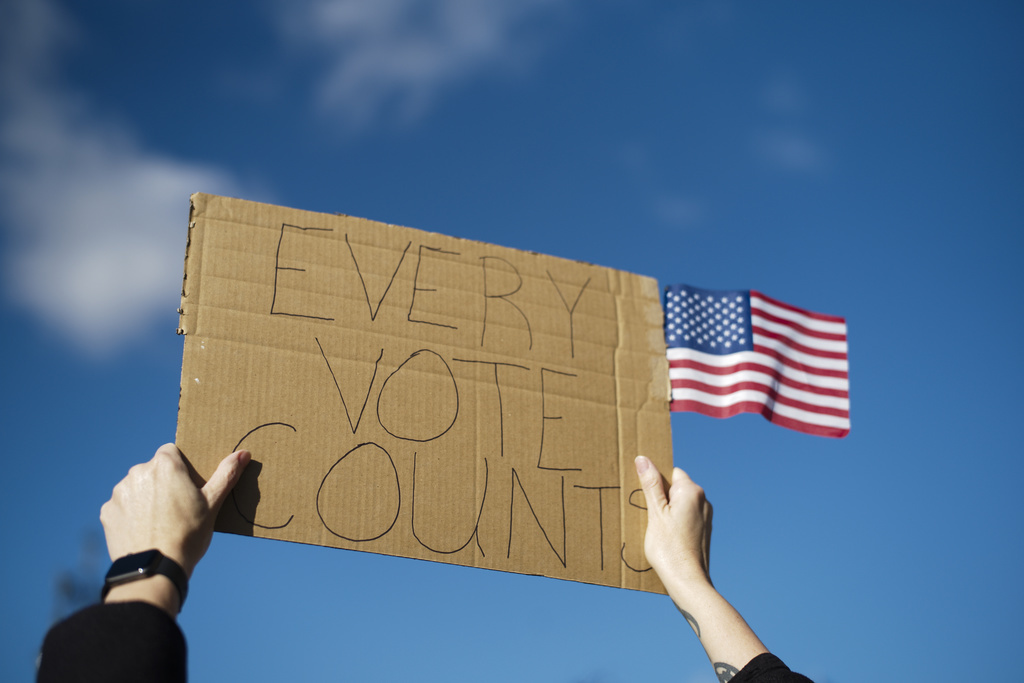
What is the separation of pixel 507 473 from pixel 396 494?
447mm

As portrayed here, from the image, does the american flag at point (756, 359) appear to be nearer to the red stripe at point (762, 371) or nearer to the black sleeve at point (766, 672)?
the red stripe at point (762, 371)

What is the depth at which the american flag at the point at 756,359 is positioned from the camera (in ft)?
11.0

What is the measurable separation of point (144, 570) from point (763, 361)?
2.98 meters

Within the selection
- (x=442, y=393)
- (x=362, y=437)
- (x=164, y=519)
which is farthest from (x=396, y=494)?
(x=164, y=519)

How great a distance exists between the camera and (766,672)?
1961 millimetres

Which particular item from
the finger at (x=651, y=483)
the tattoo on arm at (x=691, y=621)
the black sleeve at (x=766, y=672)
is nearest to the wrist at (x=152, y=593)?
the black sleeve at (x=766, y=672)

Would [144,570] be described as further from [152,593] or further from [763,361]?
[763,361]

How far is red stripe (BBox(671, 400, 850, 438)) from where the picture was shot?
3260 millimetres

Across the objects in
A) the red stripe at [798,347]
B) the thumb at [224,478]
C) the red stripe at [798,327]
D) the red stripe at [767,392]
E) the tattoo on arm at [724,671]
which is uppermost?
the red stripe at [798,327]

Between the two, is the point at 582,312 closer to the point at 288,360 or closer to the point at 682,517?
the point at 682,517

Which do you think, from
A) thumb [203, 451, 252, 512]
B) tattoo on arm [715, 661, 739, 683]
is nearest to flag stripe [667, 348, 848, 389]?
tattoo on arm [715, 661, 739, 683]

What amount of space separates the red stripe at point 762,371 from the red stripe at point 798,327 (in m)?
0.23

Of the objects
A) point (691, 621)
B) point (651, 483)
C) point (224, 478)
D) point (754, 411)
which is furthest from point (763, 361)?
point (224, 478)

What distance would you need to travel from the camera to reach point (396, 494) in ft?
8.20
